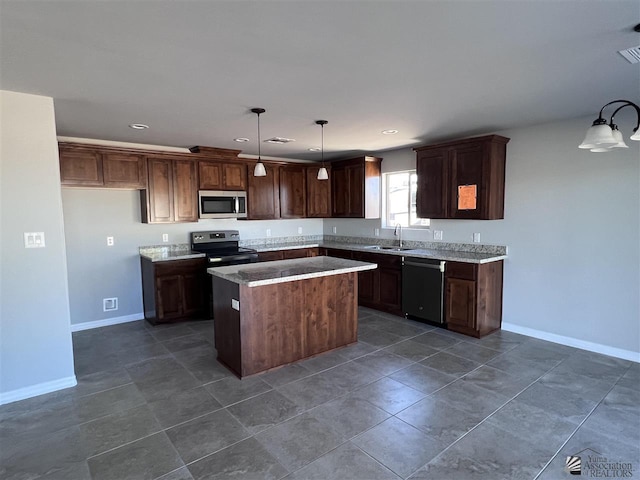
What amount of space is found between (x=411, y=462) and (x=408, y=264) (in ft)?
9.68

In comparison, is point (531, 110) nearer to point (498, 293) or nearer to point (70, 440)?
point (498, 293)

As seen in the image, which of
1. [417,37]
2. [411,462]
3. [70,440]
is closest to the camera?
[417,37]

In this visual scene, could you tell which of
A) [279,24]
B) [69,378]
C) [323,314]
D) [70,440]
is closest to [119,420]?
[70,440]

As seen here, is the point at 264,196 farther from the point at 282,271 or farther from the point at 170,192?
the point at 282,271

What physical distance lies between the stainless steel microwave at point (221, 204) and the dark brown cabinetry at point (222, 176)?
0.09m

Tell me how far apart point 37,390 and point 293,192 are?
438 centimetres

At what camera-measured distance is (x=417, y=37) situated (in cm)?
195

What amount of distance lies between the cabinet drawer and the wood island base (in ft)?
4.21

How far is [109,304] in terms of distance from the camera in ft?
15.7

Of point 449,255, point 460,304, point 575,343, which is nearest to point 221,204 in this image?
point 449,255

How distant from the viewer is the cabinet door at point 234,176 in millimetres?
5445

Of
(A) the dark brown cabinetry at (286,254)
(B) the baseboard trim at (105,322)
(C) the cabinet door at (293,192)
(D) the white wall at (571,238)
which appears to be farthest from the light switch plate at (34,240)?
(D) the white wall at (571,238)

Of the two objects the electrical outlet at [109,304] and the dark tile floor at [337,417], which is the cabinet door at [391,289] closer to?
the dark tile floor at [337,417]

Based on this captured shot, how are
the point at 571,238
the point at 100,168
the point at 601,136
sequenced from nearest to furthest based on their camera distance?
the point at 601,136
the point at 571,238
the point at 100,168
